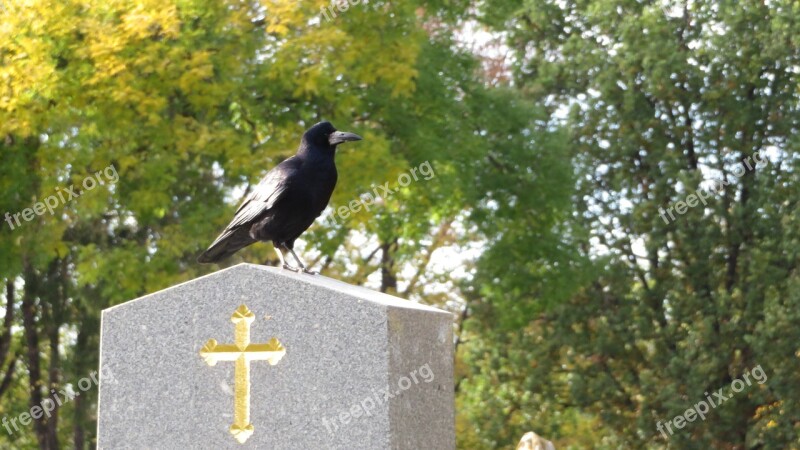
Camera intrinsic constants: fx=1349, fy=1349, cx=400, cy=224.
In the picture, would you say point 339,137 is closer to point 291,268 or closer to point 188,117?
point 291,268

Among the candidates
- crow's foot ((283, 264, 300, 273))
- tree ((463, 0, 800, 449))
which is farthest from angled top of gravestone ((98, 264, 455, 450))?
tree ((463, 0, 800, 449))

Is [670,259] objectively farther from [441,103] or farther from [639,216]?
[441,103]

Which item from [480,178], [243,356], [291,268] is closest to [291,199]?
[291,268]

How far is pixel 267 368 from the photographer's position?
6664 mm

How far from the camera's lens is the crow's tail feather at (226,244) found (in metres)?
7.43

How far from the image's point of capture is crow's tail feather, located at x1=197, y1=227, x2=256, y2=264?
24.4 ft

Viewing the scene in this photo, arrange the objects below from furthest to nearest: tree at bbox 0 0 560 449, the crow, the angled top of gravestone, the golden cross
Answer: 1. tree at bbox 0 0 560 449
2. the crow
3. the golden cross
4. the angled top of gravestone

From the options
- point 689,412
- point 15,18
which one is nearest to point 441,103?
point 15,18

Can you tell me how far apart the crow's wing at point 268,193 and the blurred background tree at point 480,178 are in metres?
6.78

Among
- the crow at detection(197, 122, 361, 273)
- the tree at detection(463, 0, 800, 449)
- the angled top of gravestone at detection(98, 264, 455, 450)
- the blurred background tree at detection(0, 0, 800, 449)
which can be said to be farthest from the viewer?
the tree at detection(463, 0, 800, 449)

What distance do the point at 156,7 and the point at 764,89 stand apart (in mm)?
12935

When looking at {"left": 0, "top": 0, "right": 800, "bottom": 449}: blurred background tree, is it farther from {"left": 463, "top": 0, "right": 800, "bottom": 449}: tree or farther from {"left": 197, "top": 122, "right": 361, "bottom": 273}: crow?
{"left": 197, "top": 122, "right": 361, "bottom": 273}: crow

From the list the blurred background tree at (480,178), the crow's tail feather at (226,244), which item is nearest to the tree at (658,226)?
the blurred background tree at (480,178)

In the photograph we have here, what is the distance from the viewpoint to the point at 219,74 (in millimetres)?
15086
